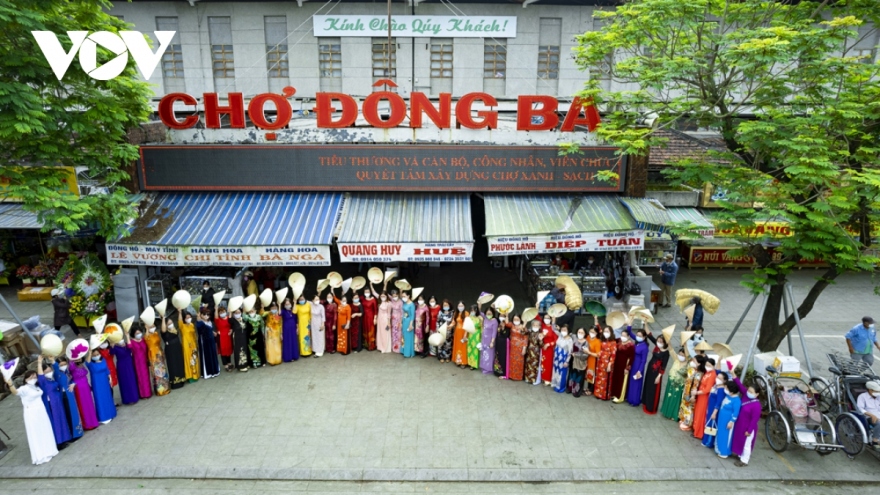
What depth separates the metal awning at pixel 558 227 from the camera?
13039 millimetres

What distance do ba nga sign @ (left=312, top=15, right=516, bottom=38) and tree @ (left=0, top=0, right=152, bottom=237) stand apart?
9234 millimetres

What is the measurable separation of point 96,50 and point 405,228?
7.40 m

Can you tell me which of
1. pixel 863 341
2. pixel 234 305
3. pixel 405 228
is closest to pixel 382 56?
pixel 405 228

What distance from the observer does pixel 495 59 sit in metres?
20.8

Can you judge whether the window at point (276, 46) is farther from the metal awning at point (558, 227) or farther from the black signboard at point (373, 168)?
the metal awning at point (558, 227)

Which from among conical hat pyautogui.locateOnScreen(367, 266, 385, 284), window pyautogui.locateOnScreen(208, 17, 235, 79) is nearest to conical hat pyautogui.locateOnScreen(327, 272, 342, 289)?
conical hat pyautogui.locateOnScreen(367, 266, 385, 284)


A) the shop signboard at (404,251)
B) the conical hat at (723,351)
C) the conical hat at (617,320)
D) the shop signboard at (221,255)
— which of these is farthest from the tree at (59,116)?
the conical hat at (723,351)

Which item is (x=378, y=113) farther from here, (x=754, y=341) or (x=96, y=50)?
(x=754, y=341)

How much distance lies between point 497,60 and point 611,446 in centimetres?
1581

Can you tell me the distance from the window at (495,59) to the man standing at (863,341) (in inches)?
569

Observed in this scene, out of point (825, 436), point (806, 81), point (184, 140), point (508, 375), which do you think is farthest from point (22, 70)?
point (825, 436)

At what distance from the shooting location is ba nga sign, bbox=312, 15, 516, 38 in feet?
65.1

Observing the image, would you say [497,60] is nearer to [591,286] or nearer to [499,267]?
[499,267]

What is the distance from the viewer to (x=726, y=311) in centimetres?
1556
